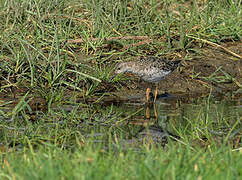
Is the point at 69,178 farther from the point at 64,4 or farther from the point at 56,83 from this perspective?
the point at 64,4

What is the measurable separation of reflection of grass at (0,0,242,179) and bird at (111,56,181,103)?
0.26m

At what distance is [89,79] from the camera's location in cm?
800

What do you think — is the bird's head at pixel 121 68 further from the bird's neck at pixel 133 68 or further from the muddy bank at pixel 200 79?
the muddy bank at pixel 200 79

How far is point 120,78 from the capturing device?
27.7ft

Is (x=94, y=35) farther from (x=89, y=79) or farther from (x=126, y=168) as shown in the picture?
(x=126, y=168)

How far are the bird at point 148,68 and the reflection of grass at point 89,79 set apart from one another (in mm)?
258

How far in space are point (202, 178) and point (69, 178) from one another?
93 cm

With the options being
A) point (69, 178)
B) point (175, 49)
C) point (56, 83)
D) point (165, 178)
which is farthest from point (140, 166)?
point (175, 49)

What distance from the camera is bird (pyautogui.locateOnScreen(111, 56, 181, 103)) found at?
26.3 ft

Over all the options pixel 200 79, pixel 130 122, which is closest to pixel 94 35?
pixel 200 79

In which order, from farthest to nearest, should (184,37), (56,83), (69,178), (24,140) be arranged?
1. (184,37)
2. (56,83)
3. (24,140)
4. (69,178)

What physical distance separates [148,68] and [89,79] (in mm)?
896

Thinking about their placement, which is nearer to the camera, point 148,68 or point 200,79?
point 148,68

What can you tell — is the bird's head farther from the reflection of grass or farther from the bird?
the reflection of grass
